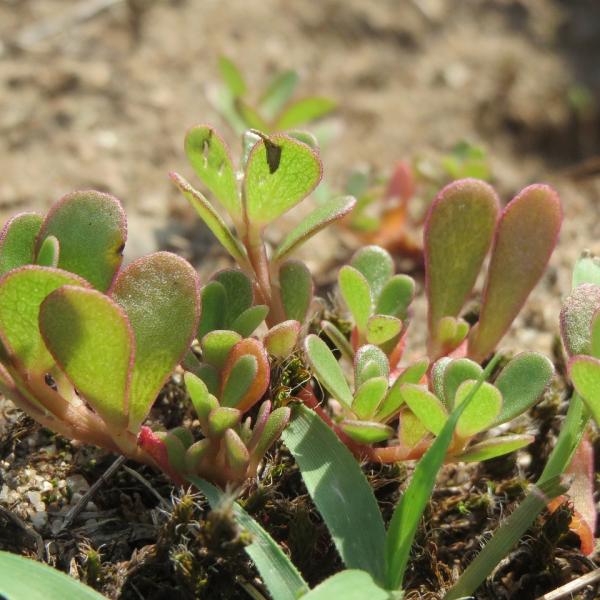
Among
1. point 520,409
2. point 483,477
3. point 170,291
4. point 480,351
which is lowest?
point 483,477

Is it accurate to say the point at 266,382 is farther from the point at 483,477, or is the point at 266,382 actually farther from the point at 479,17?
the point at 479,17

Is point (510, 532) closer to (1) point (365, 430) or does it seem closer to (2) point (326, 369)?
(1) point (365, 430)

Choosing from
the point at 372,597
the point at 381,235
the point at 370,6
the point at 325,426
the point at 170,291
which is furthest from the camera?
the point at 370,6

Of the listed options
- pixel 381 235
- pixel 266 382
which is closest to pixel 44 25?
pixel 381 235

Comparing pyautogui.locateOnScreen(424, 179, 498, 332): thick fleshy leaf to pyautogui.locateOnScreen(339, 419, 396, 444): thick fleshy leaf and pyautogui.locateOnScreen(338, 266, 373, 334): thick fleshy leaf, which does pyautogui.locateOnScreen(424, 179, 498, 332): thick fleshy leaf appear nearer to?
pyautogui.locateOnScreen(338, 266, 373, 334): thick fleshy leaf

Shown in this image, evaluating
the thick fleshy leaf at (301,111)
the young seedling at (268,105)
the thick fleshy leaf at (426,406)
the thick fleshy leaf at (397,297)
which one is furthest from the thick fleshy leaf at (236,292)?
the thick fleshy leaf at (301,111)

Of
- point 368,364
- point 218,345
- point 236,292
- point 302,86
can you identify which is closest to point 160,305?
point 218,345
